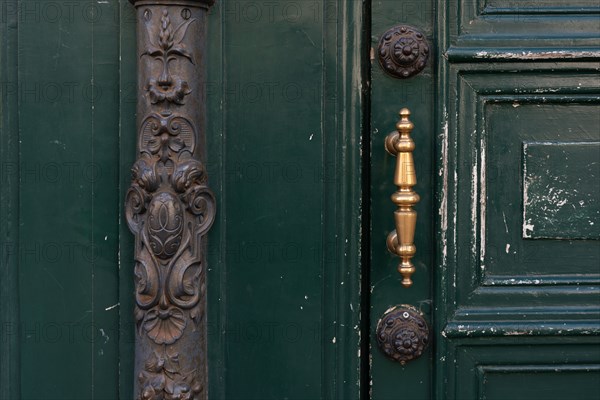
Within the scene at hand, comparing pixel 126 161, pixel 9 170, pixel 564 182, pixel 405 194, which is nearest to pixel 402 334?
pixel 405 194

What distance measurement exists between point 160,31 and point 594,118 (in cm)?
71

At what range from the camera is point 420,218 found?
4.52 ft

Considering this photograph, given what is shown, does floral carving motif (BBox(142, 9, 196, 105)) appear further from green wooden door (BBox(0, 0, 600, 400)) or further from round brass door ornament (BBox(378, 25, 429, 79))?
round brass door ornament (BBox(378, 25, 429, 79))

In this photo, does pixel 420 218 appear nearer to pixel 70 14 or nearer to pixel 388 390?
pixel 388 390

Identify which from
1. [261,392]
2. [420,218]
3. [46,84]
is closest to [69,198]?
[46,84]

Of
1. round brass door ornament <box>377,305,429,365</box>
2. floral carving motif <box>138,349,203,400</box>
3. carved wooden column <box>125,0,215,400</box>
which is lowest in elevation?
floral carving motif <box>138,349,203,400</box>

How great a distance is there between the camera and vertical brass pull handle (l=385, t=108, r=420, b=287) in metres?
1.29

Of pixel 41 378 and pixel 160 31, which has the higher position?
pixel 160 31

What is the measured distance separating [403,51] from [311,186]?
0.26 m

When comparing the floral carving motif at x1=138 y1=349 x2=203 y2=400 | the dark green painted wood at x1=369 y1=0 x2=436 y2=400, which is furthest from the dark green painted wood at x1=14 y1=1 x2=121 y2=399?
the dark green painted wood at x1=369 y1=0 x2=436 y2=400

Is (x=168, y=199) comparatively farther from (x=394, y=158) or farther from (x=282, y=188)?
(x=394, y=158)

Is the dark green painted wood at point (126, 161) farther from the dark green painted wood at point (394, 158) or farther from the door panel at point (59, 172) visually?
the dark green painted wood at point (394, 158)

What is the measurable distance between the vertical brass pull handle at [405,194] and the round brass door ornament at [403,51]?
3.2 inches

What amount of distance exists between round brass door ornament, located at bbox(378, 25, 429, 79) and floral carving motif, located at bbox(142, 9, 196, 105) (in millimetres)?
316
